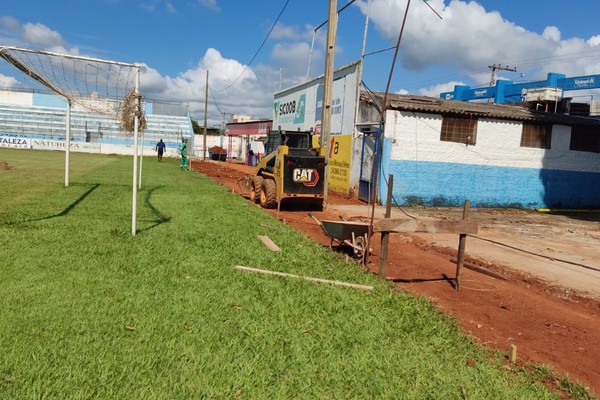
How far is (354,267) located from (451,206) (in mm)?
12154

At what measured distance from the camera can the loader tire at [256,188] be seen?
15.3 metres

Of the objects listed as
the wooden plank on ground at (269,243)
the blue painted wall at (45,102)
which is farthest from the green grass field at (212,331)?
the blue painted wall at (45,102)

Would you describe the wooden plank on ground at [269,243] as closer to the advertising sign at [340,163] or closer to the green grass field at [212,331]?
the green grass field at [212,331]

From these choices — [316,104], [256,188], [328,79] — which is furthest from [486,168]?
[256,188]

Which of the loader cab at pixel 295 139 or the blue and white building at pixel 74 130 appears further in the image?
the blue and white building at pixel 74 130

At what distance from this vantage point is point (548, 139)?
63.9 feet

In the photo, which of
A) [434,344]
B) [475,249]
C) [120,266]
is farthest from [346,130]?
[434,344]

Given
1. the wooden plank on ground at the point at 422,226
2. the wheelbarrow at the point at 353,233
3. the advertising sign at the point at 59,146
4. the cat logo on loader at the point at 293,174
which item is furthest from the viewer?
the advertising sign at the point at 59,146

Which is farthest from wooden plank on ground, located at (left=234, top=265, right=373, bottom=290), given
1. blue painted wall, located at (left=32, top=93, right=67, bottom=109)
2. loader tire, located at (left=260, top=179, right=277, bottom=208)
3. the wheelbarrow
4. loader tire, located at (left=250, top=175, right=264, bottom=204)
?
blue painted wall, located at (left=32, top=93, right=67, bottom=109)

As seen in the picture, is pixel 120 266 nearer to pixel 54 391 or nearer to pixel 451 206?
pixel 54 391

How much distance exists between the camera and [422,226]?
6328 millimetres

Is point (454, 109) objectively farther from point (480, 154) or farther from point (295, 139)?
point (295, 139)

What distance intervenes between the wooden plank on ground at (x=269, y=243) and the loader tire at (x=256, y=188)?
6309mm

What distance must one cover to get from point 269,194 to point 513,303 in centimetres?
884
